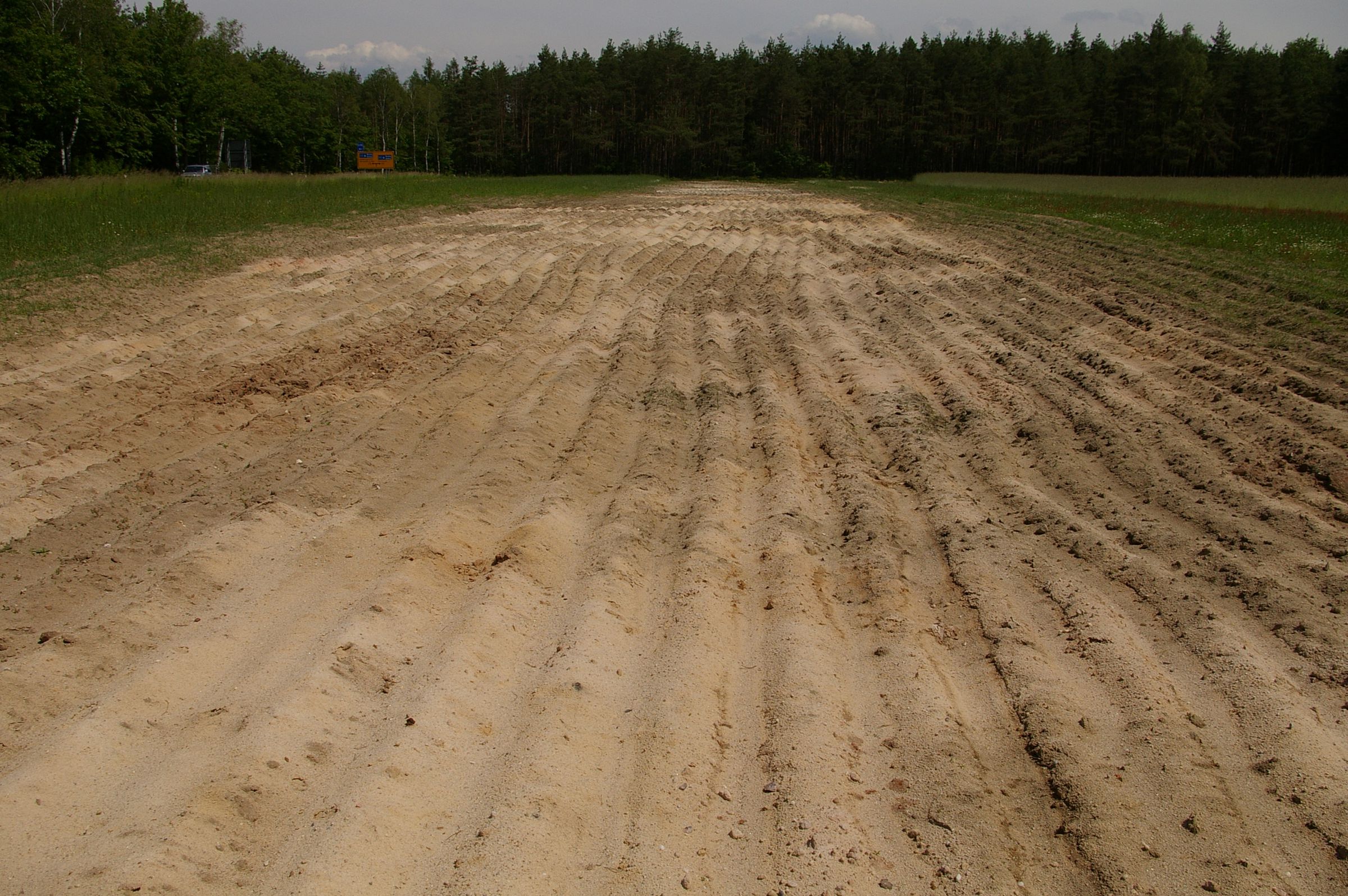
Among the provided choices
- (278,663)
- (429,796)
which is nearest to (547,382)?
(278,663)

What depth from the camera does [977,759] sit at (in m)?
3.70

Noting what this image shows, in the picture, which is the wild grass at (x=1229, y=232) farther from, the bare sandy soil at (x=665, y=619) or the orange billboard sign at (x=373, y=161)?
the orange billboard sign at (x=373, y=161)

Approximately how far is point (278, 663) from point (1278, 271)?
1650 cm

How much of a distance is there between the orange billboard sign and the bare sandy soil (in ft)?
198

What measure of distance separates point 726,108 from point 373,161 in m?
31.7

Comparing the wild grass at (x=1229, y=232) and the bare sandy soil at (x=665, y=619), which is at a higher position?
the wild grass at (x=1229, y=232)

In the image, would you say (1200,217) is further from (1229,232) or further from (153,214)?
(153,214)

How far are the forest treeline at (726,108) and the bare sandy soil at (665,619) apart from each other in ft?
126

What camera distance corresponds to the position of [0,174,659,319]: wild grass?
41.7 ft

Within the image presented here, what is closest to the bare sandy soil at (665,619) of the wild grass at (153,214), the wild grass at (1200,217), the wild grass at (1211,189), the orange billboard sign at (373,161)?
the wild grass at (153,214)

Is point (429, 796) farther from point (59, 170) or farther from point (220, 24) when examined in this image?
point (220, 24)

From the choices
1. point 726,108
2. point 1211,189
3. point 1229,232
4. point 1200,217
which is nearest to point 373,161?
point 726,108

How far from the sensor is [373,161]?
6562cm

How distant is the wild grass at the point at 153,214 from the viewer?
41.7 feet
